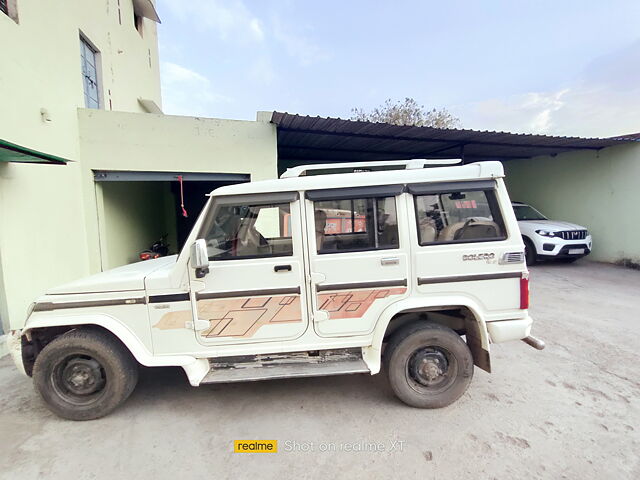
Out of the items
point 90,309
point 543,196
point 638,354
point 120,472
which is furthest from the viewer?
point 543,196

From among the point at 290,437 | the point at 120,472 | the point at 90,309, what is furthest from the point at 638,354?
the point at 90,309

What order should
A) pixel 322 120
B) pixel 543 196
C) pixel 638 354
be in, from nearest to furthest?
pixel 638 354
pixel 322 120
pixel 543 196

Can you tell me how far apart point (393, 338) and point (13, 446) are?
128 inches

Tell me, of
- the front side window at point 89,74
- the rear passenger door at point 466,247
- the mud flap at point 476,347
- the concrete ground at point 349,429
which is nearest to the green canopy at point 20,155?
the concrete ground at point 349,429

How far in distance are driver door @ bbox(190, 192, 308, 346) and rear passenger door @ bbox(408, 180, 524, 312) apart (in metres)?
1.09

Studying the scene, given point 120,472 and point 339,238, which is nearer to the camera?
point 120,472

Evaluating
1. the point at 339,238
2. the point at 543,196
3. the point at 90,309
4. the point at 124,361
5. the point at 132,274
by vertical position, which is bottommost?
the point at 124,361

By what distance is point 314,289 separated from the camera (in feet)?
8.57

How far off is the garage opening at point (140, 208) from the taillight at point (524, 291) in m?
4.33

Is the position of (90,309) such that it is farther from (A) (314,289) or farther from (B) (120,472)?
(A) (314,289)

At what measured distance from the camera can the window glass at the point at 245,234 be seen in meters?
2.61

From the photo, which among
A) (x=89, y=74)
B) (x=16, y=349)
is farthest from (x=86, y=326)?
(x=89, y=74)

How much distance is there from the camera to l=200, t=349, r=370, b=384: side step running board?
8.41 feet

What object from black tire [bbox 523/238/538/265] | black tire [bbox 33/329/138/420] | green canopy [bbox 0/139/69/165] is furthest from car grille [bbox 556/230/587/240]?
green canopy [bbox 0/139/69/165]
